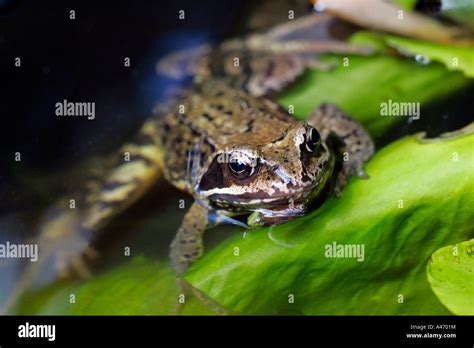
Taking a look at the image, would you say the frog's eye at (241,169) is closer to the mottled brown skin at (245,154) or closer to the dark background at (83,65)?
the mottled brown skin at (245,154)

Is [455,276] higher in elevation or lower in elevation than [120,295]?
higher

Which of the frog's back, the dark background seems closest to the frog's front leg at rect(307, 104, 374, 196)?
the frog's back

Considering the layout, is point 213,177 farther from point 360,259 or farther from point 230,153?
point 360,259

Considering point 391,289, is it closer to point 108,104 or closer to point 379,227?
point 379,227

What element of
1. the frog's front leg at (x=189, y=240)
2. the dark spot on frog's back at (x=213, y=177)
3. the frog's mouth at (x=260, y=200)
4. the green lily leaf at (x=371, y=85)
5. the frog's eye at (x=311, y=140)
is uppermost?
the green lily leaf at (x=371, y=85)

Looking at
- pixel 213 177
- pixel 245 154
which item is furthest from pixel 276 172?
pixel 213 177

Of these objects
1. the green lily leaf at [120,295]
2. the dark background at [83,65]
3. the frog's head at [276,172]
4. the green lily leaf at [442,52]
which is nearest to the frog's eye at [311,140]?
the frog's head at [276,172]

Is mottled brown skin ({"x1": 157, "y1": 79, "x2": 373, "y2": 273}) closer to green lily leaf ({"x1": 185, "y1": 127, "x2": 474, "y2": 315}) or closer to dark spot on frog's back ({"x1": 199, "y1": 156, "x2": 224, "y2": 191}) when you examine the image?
dark spot on frog's back ({"x1": 199, "y1": 156, "x2": 224, "y2": 191})
